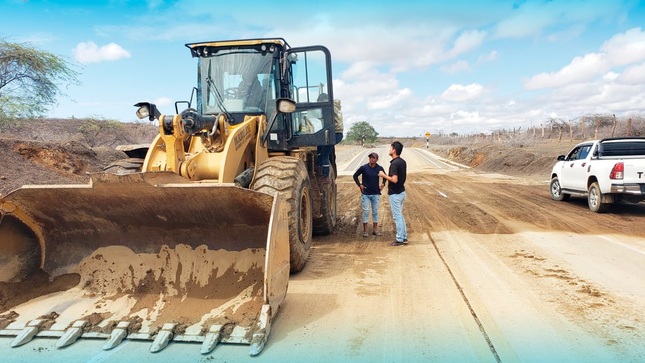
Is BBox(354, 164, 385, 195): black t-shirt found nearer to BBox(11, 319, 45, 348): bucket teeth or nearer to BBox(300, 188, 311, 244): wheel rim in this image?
BBox(300, 188, 311, 244): wheel rim

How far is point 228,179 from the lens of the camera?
5965 millimetres

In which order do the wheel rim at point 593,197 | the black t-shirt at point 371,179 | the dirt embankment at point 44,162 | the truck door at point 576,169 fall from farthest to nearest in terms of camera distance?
the dirt embankment at point 44,162 → the truck door at point 576,169 → the wheel rim at point 593,197 → the black t-shirt at point 371,179

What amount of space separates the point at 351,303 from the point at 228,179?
2.10 meters

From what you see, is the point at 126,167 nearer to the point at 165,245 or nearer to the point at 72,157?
the point at 165,245

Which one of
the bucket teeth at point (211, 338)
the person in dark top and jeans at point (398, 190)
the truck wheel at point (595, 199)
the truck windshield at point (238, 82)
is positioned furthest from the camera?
the truck wheel at point (595, 199)

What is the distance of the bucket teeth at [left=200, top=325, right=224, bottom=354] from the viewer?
400cm

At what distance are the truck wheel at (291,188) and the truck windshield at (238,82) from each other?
4.43ft

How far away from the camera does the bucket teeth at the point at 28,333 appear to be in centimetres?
415

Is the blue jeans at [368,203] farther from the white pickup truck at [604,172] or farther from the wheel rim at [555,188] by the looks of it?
the wheel rim at [555,188]

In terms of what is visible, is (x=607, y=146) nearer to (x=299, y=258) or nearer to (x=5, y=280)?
(x=299, y=258)

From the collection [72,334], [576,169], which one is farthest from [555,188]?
[72,334]

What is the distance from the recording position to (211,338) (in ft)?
13.5

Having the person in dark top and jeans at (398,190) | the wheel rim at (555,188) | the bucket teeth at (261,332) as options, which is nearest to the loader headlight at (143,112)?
the bucket teeth at (261,332)

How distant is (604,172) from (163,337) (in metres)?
10.6
